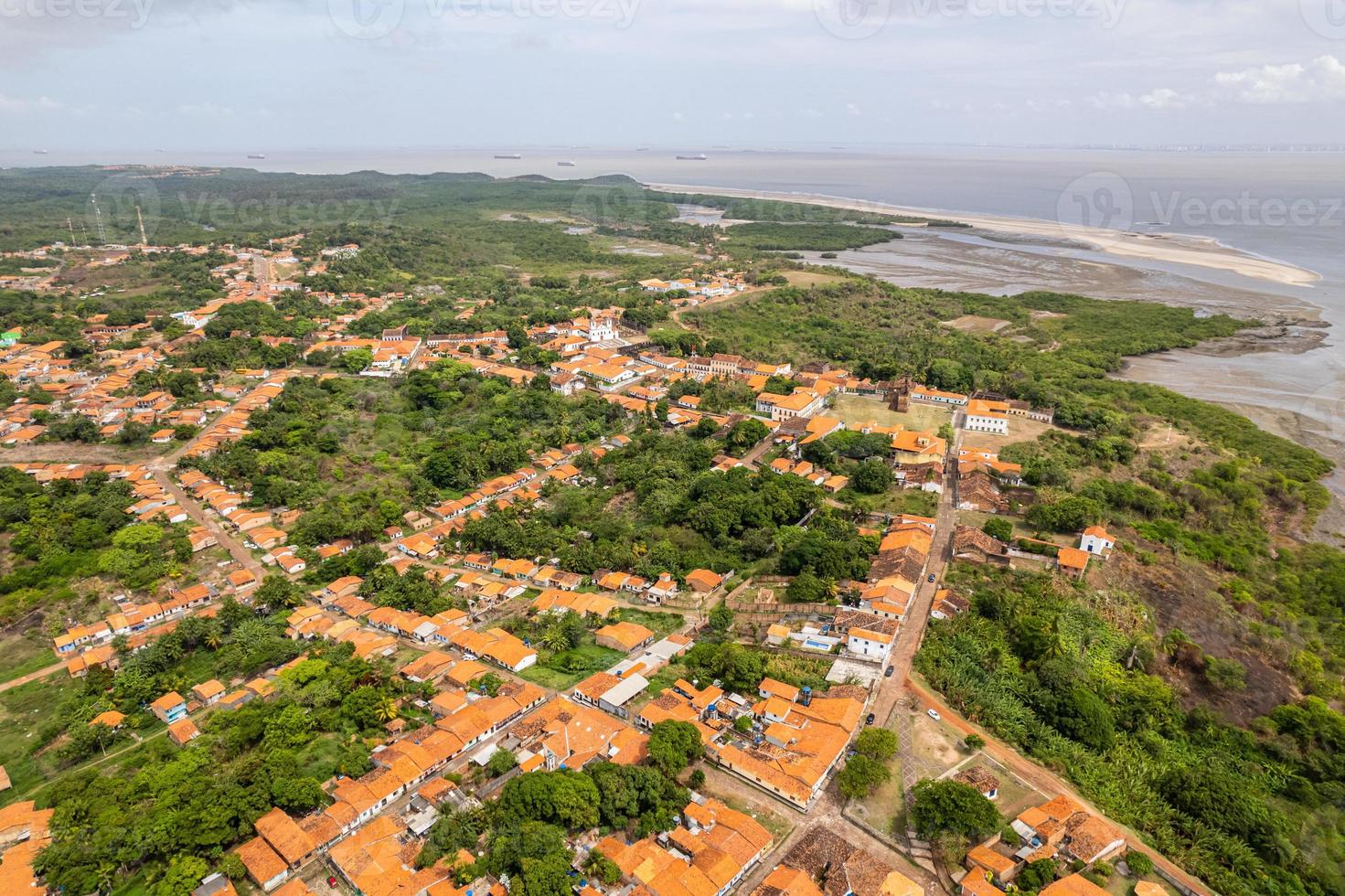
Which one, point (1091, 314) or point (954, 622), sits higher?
point (1091, 314)

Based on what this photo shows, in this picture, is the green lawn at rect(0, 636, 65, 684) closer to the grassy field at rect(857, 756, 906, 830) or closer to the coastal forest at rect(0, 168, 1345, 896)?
the coastal forest at rect(0, 168, 1345, 896)

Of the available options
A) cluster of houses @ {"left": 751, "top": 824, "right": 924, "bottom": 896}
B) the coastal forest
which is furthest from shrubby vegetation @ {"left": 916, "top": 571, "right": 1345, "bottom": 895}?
cluster of houses @ {"left": 751, "top": 824, "right": 924, "bottom": 896}

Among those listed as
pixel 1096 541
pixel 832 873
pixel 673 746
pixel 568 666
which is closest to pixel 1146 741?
pixel 1096 541

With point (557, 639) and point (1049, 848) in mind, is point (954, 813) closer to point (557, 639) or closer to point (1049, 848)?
point (1049, 848)

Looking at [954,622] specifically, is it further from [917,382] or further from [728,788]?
[917,382]

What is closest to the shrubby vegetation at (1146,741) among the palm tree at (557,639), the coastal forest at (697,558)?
the coastal forest at (697,558)

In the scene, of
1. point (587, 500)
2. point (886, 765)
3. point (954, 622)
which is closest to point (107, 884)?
point (886, 765)
